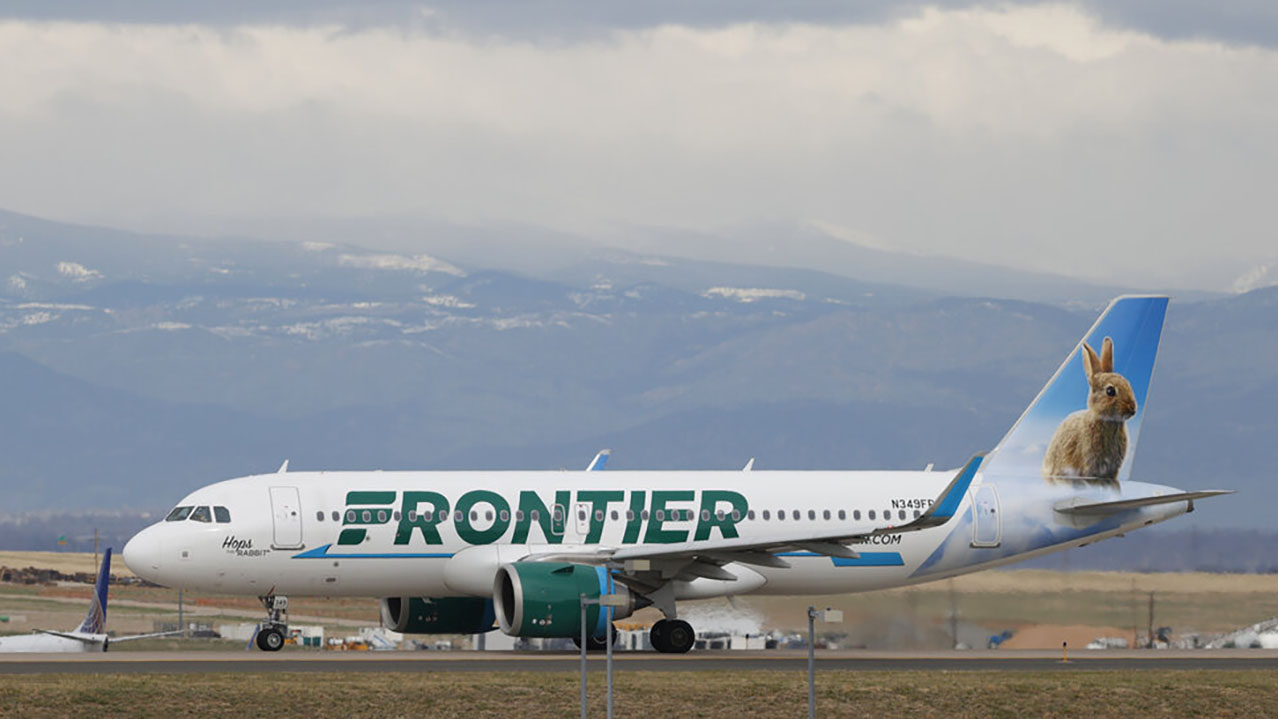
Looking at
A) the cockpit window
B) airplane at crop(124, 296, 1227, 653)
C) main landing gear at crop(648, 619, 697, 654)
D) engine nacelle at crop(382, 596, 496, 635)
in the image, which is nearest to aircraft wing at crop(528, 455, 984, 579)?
airplane at crop(124, 296, 1227, 653)

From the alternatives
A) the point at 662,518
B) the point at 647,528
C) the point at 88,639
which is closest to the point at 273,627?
the point at 88,639

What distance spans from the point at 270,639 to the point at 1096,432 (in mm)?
18915

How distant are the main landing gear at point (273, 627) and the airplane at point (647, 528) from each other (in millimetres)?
41

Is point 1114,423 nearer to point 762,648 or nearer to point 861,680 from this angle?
point 762,648

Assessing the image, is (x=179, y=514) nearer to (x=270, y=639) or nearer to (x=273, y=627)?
(x=273, y=627)

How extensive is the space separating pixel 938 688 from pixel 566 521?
11134 mm

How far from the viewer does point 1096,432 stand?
4697 centimetres

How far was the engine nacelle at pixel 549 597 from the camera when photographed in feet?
129

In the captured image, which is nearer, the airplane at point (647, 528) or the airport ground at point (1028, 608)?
the airplane at point (647, 528)

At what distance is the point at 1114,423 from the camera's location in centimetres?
4716

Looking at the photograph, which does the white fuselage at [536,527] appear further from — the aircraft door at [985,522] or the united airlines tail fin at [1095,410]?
the united airlines tail fin at [1095,410]

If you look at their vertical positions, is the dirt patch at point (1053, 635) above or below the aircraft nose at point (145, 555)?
below

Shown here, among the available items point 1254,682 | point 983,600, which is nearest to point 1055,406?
point 983,600

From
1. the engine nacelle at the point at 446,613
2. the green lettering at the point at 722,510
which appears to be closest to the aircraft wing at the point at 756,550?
the green lettering at the point at 722,510
